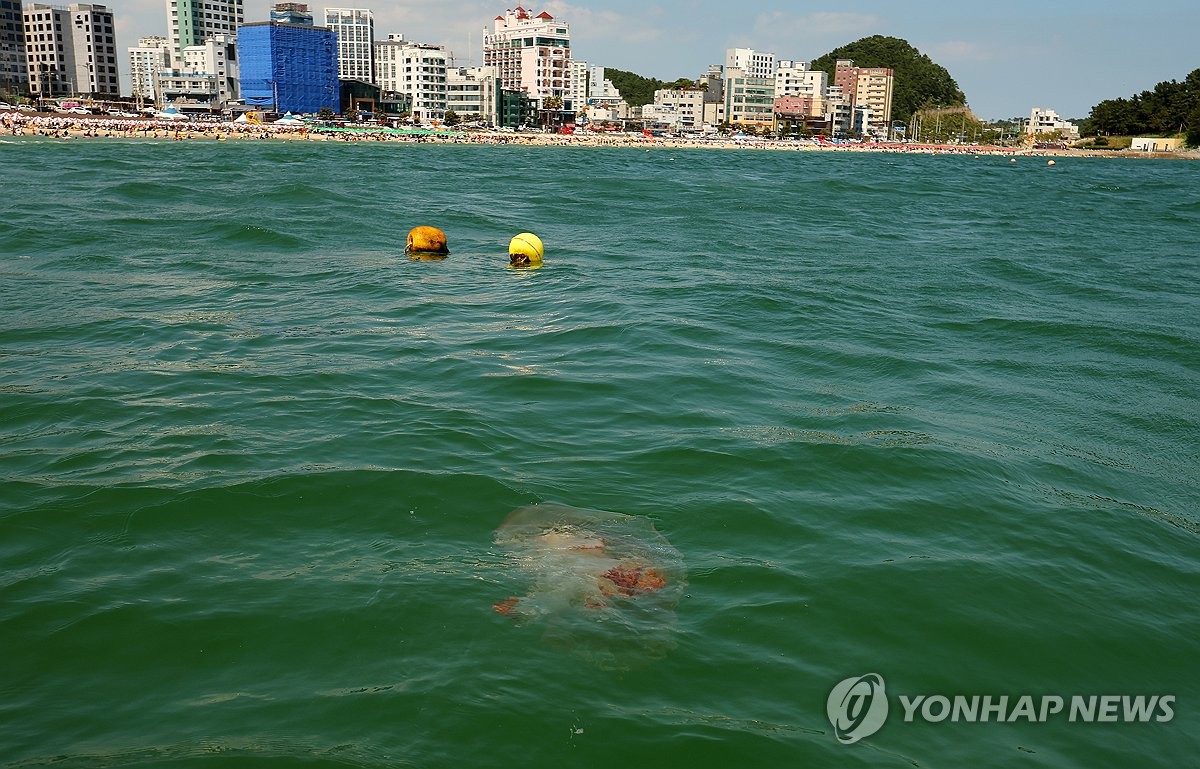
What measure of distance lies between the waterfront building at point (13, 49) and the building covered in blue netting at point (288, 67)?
50.3 m

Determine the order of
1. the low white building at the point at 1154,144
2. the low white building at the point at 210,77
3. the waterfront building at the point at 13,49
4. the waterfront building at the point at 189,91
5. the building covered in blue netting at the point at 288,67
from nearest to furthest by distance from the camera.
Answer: the low white building at the point at 1154,144, the building covered in blue netting at the point at 288,67, the waterfront building at the point at 189,91, the low white building at the point at 210,77, the waterfront building at the point at 13,49

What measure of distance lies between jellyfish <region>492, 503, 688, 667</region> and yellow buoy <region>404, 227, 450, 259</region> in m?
12.2

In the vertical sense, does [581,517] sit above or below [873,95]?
below

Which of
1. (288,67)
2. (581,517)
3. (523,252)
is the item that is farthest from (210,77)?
(581,517)

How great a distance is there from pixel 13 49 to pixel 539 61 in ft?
284

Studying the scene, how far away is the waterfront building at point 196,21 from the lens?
157m

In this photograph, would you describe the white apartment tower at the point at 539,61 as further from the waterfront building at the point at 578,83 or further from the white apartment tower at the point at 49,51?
the white apartment tower at the point at 49,51

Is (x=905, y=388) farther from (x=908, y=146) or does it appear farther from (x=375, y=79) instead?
(x=375, y=79)

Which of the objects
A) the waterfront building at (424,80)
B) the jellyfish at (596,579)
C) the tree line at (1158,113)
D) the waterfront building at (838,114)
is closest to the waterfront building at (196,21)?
the waterfront building at (424,80)

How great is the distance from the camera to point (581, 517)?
612cm

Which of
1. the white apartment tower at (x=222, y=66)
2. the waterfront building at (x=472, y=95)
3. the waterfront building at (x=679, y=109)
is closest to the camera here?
the white apartment tower at (x=222, y=66)

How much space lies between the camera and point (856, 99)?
182 metres

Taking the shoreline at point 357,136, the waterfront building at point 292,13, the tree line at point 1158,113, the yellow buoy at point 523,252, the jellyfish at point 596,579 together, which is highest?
the waterfront building at point 292,13

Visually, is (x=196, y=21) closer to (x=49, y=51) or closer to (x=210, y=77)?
(x=49, y=51)
